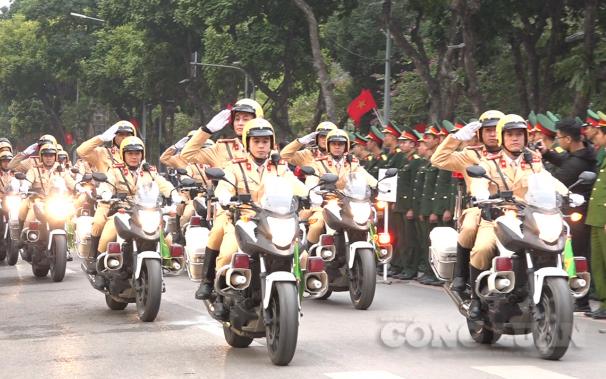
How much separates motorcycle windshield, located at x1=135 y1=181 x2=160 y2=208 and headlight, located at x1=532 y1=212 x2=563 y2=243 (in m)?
4.50

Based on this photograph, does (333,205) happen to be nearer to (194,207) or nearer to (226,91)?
(194,207)

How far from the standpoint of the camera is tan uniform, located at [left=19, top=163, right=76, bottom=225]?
17.8 meters

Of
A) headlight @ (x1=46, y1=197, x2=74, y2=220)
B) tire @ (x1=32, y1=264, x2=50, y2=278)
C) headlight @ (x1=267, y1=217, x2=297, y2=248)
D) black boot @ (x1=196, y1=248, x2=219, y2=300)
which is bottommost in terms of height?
tire @ (x1=32, y1=264, x2=50, y2=278)

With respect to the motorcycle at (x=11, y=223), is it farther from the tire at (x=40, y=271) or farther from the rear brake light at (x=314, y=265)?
the rear brake light at (x=314, y=265)

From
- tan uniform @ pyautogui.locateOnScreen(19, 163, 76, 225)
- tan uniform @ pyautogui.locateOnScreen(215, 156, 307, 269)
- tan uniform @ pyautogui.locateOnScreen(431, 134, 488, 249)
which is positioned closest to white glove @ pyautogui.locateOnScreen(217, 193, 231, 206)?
tan uniform @ pyautogui.locateOnScreen(215, 156, 307, 269)

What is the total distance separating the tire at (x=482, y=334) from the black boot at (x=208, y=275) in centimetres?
222

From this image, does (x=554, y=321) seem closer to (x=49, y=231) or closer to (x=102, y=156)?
(x=102, y=156)

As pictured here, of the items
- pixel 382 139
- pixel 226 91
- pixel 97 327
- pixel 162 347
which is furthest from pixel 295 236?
pixel 226 91

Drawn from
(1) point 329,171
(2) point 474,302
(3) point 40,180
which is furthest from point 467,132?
(3) point 40,180

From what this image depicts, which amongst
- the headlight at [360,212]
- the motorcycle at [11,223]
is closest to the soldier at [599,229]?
the headlight at [360,212]

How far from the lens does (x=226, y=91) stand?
52.8 meters

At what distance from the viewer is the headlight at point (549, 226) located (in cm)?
912

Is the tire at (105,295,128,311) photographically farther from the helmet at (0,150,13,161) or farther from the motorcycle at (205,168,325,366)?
the helmet at (0,150,13,161)

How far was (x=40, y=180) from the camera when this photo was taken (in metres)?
18.0
